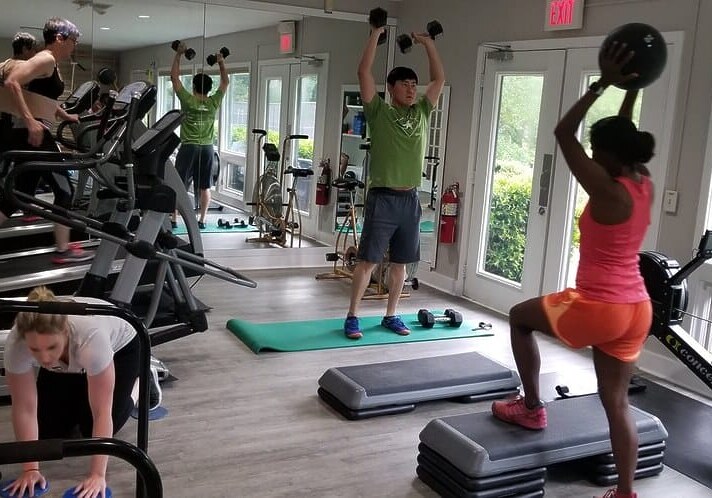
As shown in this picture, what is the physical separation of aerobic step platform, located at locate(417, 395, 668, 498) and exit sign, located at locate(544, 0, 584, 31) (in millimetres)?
2857

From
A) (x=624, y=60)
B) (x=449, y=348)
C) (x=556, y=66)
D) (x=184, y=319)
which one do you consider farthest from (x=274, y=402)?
(x=556, y=66)

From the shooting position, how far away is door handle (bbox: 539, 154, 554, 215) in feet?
17.2

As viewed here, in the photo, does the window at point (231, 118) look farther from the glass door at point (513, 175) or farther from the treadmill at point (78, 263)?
the glass door at point (513, 175)

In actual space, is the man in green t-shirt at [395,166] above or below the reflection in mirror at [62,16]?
below

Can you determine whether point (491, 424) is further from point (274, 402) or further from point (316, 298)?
point (316, 298)

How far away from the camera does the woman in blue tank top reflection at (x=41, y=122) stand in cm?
404

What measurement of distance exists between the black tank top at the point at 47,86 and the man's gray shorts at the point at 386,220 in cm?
207

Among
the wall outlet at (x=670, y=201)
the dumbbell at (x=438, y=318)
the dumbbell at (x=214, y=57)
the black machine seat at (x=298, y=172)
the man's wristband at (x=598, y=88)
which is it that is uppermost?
the dumbbell at (x=214, y=57)

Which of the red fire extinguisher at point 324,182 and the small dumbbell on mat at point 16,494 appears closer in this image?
the small dumbbell on mat at point 16,494

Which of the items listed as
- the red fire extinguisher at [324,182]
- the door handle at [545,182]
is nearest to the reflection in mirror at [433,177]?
the red fire extinguisher at [324,182]

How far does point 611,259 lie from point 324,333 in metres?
2.58

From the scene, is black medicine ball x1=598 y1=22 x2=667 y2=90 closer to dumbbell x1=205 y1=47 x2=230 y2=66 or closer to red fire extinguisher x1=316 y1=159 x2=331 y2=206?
dumbbell x1=205 y1=47 x2=230 y2=66

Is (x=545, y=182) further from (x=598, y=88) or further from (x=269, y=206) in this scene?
(x=598, y=88)

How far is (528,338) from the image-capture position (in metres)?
2.89
